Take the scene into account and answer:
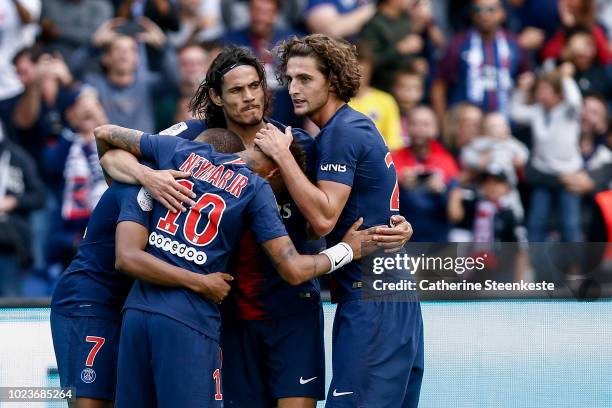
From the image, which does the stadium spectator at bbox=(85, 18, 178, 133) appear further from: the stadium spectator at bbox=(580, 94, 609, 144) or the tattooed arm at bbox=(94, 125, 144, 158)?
the tattooed arm at bbox=(94, 125, 144, 158)

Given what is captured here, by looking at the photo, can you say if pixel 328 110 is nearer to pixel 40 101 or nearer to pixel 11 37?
pixel 40 101

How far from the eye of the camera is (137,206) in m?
6.61

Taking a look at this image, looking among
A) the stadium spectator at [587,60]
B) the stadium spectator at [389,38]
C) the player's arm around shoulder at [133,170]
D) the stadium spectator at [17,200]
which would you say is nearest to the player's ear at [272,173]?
the player's arm around shoulder at [133,170]

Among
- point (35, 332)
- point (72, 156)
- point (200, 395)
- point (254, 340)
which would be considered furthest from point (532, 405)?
point (72, 156)

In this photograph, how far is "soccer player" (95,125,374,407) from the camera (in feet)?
21.0

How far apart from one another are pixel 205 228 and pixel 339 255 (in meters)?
0.76

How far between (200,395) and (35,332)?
2235 millimetres

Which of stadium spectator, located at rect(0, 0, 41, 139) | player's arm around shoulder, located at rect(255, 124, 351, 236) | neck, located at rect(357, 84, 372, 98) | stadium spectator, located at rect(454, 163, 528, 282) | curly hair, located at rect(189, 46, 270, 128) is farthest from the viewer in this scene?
stadium spectator, located at rect(0, 0, 41, 139)

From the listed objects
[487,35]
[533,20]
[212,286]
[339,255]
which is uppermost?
[533,20]

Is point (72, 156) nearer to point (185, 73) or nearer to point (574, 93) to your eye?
point (185, 73)

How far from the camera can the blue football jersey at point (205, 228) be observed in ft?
21.2

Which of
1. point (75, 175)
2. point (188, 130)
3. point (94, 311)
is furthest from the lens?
point (75, 175)

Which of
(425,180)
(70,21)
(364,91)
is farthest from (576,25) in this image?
(70,21)

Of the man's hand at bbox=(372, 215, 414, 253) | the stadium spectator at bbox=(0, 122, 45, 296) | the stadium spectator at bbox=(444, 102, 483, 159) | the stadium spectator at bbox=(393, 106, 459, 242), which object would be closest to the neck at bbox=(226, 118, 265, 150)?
the man's hand at bbox=(372, 215, 414, 253)
